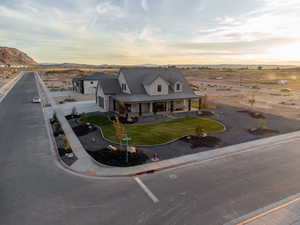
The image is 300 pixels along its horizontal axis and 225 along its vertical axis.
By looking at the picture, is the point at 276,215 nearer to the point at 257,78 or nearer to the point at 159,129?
the point at 159,129

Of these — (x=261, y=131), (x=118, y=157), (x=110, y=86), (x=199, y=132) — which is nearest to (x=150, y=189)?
(x=118, y=157)

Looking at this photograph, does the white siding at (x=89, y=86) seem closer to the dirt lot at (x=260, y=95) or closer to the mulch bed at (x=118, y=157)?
the dirt lot at (x=260, y=95)

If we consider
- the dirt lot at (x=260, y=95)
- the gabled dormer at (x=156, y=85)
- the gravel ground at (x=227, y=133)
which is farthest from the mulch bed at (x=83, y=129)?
the dirt lot at (x=260, y=95)

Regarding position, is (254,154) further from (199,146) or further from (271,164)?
(199,146)

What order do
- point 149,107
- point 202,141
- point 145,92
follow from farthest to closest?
point 145,92
point 149,107
point 202,141

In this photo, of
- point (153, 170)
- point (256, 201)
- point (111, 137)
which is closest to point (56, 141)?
point (111, 137)

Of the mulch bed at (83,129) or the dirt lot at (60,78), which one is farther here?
the dirt lot at (60,78)

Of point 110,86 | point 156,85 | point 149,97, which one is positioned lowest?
point 149,97
